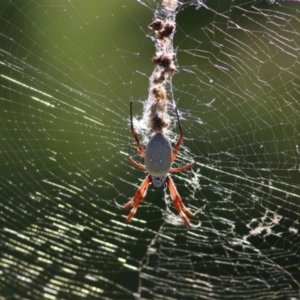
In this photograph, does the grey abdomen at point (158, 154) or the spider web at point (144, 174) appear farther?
the spider web at point (144, 174)

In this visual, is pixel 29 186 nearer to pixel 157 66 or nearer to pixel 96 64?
pixel 96 64

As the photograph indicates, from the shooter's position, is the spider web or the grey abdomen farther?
the spider web

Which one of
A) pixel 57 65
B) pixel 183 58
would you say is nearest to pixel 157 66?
pixel 183 58

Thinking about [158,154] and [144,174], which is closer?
[158,154]

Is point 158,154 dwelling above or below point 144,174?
below
